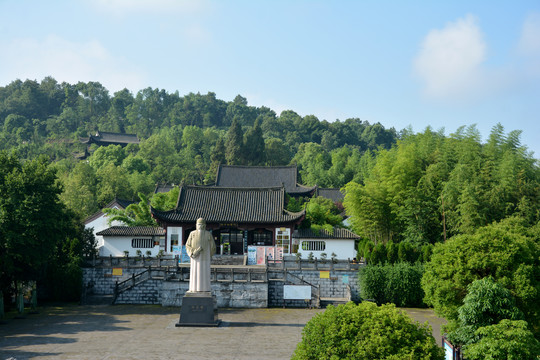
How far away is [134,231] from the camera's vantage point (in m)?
33.1

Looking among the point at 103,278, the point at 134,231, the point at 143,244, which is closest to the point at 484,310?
the point at 103,278

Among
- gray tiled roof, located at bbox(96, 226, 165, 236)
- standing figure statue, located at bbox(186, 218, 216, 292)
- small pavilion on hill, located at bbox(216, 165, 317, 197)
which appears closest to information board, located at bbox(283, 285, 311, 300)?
standing figure statue, located at bbox(186, 218, 216, 292)

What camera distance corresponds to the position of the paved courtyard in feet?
54.5

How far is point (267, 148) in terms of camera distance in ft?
243

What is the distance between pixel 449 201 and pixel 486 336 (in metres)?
17.9

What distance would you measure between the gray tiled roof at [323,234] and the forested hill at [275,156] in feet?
6.54

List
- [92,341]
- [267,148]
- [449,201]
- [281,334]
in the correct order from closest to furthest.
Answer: [92,341] → [281,334] → [449,201] → [267,148]

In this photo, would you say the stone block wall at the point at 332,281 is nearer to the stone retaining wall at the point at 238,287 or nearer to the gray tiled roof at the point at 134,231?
the stone retaining wall at the point at 238,287

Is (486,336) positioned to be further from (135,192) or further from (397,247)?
(135,192)

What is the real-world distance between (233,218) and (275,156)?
4102 cm

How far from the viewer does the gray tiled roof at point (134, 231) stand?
107ft

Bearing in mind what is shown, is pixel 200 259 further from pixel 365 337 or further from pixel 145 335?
pixel 365 337

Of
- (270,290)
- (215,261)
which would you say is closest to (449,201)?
(270,290)

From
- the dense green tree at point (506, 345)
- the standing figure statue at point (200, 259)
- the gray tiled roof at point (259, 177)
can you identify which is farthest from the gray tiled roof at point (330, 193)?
the dense green tree at point (506, 345)
